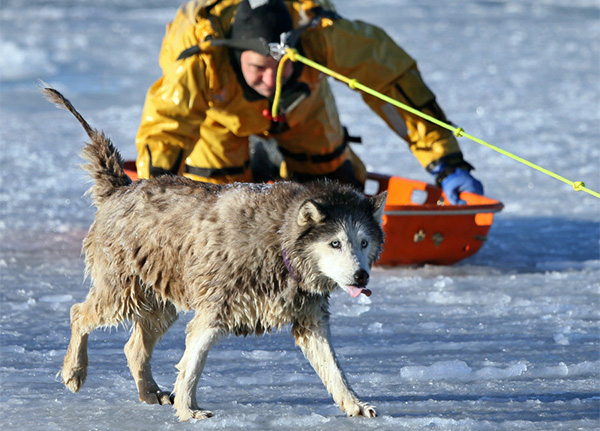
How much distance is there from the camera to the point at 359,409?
2.93 m

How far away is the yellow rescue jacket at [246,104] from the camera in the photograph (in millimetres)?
4414

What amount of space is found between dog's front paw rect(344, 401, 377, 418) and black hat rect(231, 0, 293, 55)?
2.03 meters

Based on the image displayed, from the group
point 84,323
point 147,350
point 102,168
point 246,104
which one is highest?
point 102,168

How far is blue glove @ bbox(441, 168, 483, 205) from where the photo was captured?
518 centimetres

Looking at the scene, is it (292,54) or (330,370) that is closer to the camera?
(330,370)

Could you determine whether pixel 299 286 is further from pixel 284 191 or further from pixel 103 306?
pixel 103 306

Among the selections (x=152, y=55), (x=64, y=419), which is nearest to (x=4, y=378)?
(x=64, y=419)

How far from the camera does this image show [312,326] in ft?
9.61

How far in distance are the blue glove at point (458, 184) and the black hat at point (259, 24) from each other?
136cm

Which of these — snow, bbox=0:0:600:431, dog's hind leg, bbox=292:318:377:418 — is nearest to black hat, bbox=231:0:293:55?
snow, bbox=0:0:600:431

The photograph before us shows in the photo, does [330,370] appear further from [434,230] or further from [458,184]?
[458,184]

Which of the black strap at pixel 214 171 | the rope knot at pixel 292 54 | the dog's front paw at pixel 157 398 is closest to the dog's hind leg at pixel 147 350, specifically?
the dog's front paw at pixel 157 398

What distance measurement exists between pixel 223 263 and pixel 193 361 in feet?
1.05

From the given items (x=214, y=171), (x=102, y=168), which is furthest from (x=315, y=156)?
(x=102, y=168)
